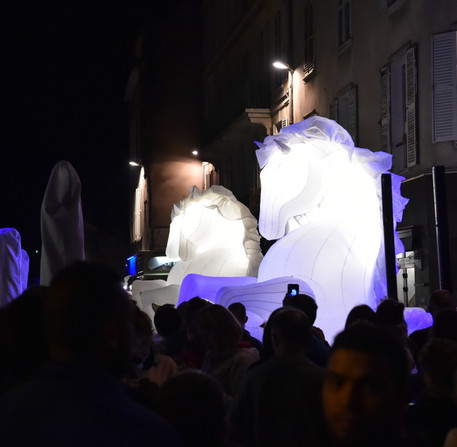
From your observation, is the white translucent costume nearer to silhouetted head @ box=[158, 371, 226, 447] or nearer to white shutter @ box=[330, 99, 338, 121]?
silhouetted head @ box=[158, 371, 226, 447]

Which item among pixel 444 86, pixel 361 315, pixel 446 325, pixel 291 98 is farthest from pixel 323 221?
pixel 291 98

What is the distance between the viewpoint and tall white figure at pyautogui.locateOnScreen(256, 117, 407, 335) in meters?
10.5

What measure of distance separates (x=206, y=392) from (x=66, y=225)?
619 centimetres

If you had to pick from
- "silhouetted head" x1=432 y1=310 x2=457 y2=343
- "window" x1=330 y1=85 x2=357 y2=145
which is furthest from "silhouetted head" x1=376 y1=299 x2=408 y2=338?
"window" x1=330 y1=85 x2=357 y2=145

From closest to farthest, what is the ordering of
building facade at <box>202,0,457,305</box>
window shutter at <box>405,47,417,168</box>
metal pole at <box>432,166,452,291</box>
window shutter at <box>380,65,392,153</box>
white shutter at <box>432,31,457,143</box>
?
1. metal pole at <box>432,166,452,291</box>
2. white shutter at <box>432,31,457,143</box>
3. building facade at <box>202,0,457,305</box>
4. window shutter at <box>405,47,417,168</box>
5. window shutter at <box>380,65,392,153</box>

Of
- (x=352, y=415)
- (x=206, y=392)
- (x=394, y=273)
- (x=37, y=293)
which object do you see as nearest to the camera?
(x=352, y=415)

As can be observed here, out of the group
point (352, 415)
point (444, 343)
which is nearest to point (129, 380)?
point (444, 343)

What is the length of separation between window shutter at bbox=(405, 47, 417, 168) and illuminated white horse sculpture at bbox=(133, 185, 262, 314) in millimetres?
3362

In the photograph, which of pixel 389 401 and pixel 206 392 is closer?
pixel 389 401

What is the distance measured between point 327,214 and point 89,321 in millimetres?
8687

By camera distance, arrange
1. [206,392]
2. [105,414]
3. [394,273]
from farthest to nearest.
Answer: [394,273]
[206,392]
[105,414]

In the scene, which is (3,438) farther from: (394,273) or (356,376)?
(394,273)

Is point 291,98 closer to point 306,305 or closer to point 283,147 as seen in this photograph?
point 283,147

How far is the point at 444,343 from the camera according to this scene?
14.6 feet
